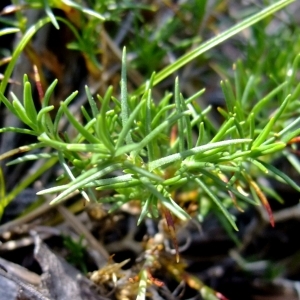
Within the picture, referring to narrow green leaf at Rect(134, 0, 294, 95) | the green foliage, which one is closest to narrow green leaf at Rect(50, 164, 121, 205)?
the green foliage

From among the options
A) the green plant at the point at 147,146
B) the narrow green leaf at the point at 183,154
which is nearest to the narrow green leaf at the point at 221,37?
the green plant at the point at 147,146

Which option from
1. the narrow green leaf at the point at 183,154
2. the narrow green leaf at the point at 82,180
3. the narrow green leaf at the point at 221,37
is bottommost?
the narrow green leaf at the point at 183,154

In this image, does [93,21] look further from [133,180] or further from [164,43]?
[133,180]

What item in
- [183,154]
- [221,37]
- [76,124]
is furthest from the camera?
[221,37]

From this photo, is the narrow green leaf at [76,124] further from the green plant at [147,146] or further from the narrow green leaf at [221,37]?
the narrow green leaf at [221,37]

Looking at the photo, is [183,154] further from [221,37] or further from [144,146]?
[221,37]

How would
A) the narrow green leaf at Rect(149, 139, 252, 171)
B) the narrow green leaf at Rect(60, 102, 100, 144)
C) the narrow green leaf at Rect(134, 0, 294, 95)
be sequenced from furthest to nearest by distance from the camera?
the narrow green leaf at Rect(134, 0, 294, 95), the narrow green leaf at Rect(149, 139, 252, 171), the narrow green leaf at Rect(60, 102, 100, 144)

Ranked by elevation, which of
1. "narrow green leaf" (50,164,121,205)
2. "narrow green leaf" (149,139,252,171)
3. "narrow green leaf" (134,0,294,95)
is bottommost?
"narrow green leaf" (149,139,252,171)

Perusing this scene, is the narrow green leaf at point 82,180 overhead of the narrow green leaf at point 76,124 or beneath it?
beneath

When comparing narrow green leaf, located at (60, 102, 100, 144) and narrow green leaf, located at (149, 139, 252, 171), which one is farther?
narrow green leaf, located at (149, 139, 252, 171)

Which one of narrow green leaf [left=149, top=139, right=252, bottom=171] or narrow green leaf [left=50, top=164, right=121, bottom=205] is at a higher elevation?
narrow green leaf [left=50, top=164, right=121, bottom=205]

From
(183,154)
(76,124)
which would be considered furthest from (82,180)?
(183,154)

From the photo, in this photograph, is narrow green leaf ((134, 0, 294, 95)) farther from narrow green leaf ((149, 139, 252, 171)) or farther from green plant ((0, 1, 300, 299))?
narrow green leaf ((149, 139, 252, 171))
